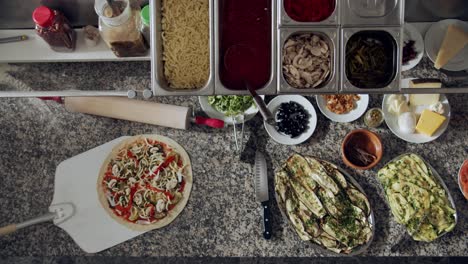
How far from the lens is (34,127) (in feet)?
4.50

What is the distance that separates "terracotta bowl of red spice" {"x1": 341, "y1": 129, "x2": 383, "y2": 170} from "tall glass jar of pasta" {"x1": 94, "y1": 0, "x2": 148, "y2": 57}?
2.00 ft

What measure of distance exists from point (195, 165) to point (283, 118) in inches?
11.2

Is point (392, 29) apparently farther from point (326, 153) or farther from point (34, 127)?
point (34, 127)

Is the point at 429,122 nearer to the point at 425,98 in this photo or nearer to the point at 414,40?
the point at 425,98

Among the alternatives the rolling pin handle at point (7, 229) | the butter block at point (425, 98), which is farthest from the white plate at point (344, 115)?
the rolling pin handle at point (7, 229)

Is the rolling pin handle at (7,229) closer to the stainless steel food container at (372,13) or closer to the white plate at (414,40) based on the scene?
the stainless steel food container at (372,13)

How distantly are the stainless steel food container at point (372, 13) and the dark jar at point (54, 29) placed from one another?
68 cm

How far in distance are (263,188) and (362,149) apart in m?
0.30

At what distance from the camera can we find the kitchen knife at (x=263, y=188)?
1314 millimetres

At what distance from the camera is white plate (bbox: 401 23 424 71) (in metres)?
1.30

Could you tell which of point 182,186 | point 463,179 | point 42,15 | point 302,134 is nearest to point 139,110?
point 182,186

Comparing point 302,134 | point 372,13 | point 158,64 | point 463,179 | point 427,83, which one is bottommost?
point 463,179

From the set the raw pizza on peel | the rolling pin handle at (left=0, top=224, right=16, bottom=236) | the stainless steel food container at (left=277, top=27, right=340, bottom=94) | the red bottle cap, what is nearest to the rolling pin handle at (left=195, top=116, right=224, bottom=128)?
the raw pizza on peel

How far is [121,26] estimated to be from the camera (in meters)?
1.11
